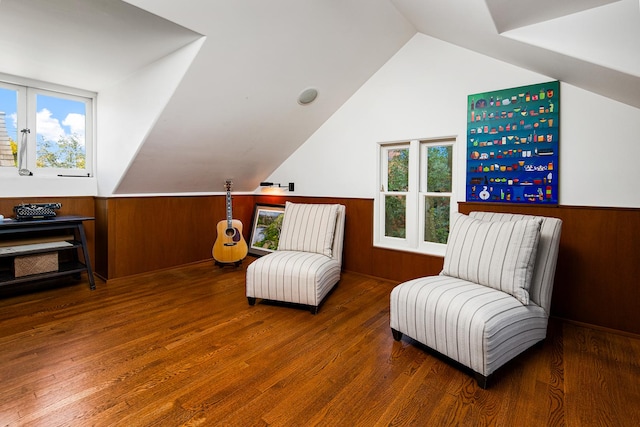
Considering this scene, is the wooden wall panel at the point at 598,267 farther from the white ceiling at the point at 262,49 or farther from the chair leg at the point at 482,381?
the chair leg at the point at 482,381

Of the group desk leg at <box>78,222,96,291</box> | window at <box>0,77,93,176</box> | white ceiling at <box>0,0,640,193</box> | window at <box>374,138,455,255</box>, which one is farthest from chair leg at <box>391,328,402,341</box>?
window at <box>0,77,93,176</box>

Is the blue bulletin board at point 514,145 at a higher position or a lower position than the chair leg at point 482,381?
higher

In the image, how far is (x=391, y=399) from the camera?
1.68 metres

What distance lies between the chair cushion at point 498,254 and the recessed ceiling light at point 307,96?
2.07 m

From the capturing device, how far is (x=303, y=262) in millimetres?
2861

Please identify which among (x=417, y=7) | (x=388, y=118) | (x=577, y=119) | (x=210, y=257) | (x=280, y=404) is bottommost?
(x=280, y=404)

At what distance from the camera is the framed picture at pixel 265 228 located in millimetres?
4582

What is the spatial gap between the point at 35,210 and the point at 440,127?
408 cm

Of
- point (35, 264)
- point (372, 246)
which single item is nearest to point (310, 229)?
point (372, 246)

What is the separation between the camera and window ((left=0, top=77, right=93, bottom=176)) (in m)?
3.33

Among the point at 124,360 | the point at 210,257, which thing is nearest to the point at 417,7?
the point at 124,360

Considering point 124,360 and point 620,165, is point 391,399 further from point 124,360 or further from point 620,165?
point 620,165

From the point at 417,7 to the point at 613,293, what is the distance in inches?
105

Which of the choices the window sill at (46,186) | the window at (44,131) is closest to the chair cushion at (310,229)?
the window sill at (46,186)
